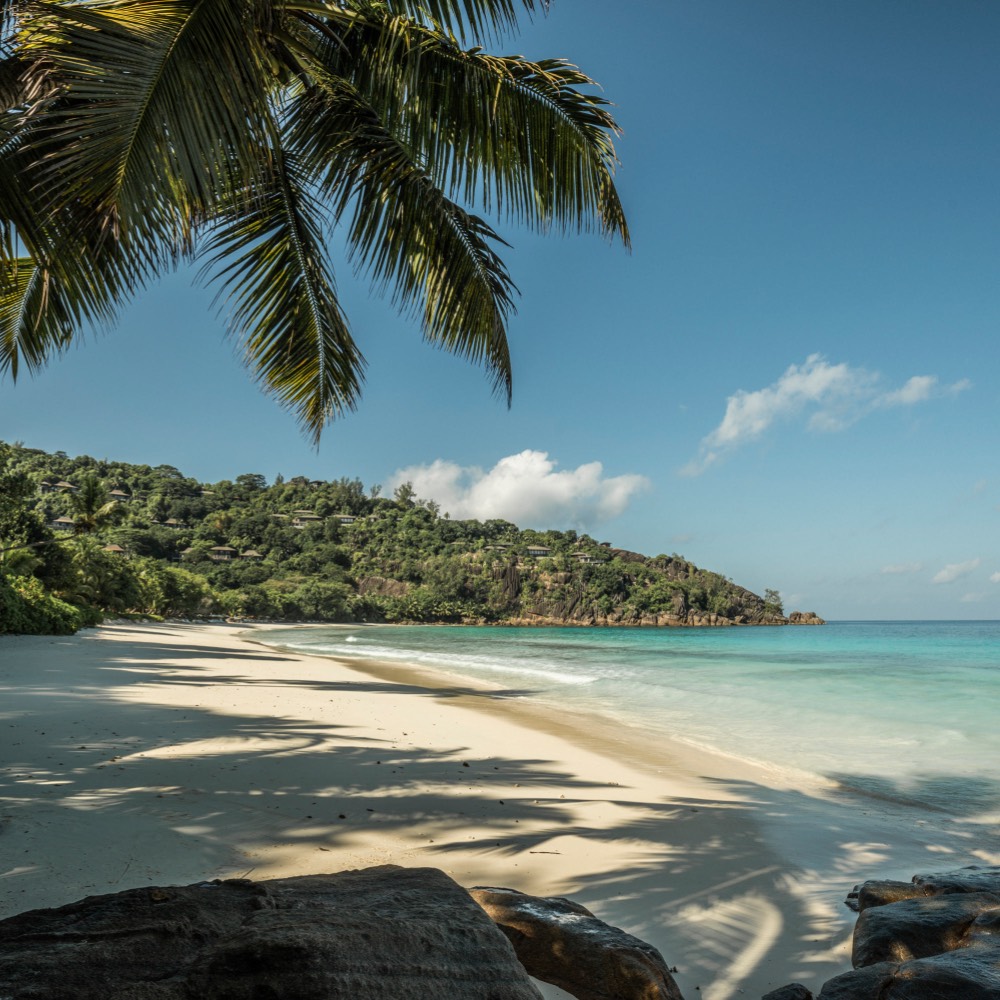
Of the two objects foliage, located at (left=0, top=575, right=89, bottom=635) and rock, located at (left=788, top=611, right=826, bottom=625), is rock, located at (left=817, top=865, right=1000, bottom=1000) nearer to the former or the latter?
foliage, located at (left=0, top=575, right=89, bottom=635)

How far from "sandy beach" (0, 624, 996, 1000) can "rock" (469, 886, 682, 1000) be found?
0.10m

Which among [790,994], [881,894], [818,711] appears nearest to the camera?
[790,994]

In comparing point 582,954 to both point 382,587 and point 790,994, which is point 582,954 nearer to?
point 790,994

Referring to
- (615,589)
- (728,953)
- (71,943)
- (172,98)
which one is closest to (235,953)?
(71,943)

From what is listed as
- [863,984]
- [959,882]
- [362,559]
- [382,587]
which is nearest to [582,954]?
[863,984]

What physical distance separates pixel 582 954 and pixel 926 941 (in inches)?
56.5

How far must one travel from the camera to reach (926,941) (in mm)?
2771

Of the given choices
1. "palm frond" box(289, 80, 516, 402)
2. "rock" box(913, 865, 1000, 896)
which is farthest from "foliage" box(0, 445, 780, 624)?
"rock" box(913, 865, 1000, 896)

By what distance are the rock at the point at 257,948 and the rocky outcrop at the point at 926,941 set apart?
1.30m

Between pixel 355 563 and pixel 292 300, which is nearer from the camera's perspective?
pixel 292 300

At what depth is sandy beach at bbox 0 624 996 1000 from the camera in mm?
3258

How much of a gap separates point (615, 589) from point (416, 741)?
9752 centimetres

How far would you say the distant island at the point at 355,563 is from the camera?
7262 cm

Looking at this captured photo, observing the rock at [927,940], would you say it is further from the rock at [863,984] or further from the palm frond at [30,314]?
the palm frond at [30,314]
